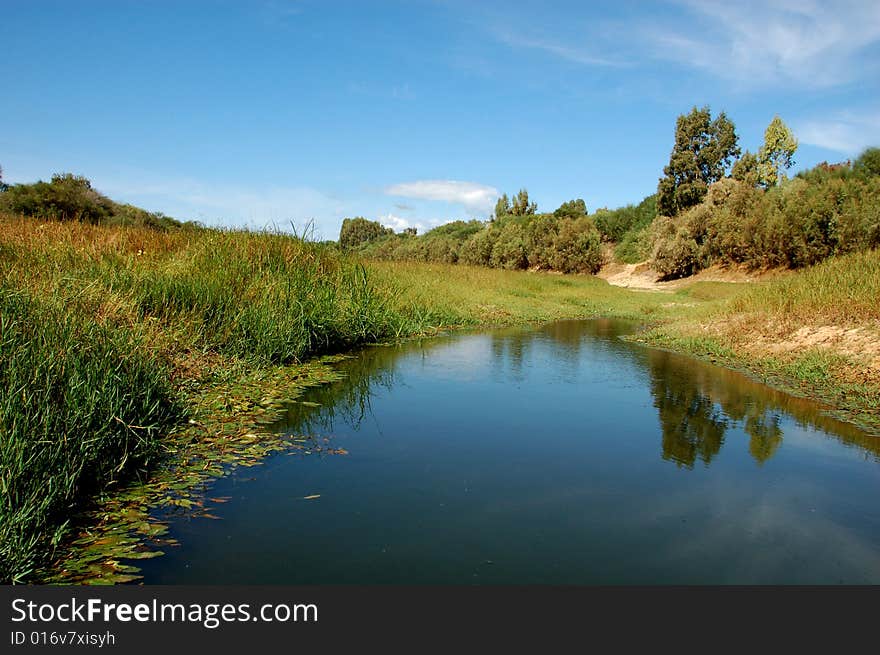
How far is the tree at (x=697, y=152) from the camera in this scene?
4078cm

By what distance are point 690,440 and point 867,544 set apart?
2151mm

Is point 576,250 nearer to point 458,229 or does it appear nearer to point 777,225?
point 777,225

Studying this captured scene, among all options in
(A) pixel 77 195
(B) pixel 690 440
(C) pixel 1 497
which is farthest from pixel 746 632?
(A) pixel 77 195

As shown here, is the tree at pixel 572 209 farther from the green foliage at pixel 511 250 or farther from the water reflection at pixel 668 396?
the water reflection at pixel 668 396

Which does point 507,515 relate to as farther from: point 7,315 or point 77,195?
point 77,195

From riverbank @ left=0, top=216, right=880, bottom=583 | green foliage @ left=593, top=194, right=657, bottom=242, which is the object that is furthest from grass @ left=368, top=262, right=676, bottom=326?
green foliage @ left=593, top=194, right=657, bottom=242

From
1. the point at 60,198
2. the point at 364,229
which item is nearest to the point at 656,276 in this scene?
the point at 60,198

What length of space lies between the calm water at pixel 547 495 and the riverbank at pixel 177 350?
0.47 m

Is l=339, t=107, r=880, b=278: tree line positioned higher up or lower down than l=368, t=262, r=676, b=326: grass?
higher up

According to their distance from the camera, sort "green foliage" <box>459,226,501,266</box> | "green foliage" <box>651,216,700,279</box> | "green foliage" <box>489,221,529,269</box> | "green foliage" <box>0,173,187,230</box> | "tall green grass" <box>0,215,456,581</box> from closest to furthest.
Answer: "tall green grass" <box>0,215,456,581</box>, "green foliage" <box>0,173,187,230</box>, "green foliage" <box>651,216,700,279</box>, "green foliage" <box>489,221,529,269</box>, "green foliage" <box>459,226,501,266</box>

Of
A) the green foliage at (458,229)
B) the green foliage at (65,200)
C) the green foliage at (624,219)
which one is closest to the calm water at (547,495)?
the green foliage at (65,200)

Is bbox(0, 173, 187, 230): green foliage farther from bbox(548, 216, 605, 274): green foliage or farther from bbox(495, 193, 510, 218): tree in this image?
bbox(495, 193, 510, 218): tree

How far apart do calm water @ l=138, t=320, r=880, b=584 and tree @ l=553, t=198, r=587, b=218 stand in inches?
2130

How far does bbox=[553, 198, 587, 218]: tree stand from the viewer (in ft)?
195
